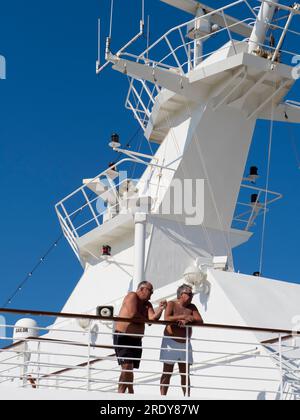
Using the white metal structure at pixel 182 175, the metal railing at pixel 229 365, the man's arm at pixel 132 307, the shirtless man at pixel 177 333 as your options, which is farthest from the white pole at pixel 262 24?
the man's arm at pixel 132 307

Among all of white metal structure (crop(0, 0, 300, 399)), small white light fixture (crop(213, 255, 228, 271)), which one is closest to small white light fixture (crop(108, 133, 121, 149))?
white metal structure (crop(0, 0, 300, 399))

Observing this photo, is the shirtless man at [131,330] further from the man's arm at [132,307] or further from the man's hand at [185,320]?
the man's hand at [185,320]

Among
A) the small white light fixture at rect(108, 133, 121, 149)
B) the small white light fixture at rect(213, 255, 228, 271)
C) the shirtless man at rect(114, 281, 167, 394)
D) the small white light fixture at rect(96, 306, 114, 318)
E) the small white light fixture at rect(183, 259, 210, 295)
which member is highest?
the small white light fixture at rect(108, 133, 121, 149)

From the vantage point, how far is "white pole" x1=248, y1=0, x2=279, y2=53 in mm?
16375

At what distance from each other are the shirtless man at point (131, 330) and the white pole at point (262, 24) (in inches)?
322

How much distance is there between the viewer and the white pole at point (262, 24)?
53.7 feet

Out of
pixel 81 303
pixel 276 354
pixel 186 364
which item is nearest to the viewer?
pixel 186 364

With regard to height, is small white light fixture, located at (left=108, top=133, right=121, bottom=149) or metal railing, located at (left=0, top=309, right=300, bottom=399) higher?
small white light fixture, located at (left=108, top=133, right=121, bottom=149)

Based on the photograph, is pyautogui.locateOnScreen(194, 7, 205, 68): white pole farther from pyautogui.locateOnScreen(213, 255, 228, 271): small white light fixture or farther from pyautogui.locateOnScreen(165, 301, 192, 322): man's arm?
pyautogui.locateOnScreen(165, 301, 192, 322): man's arm

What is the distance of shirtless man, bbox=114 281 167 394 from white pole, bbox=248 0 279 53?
819cm

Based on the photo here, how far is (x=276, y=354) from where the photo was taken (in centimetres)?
1070
